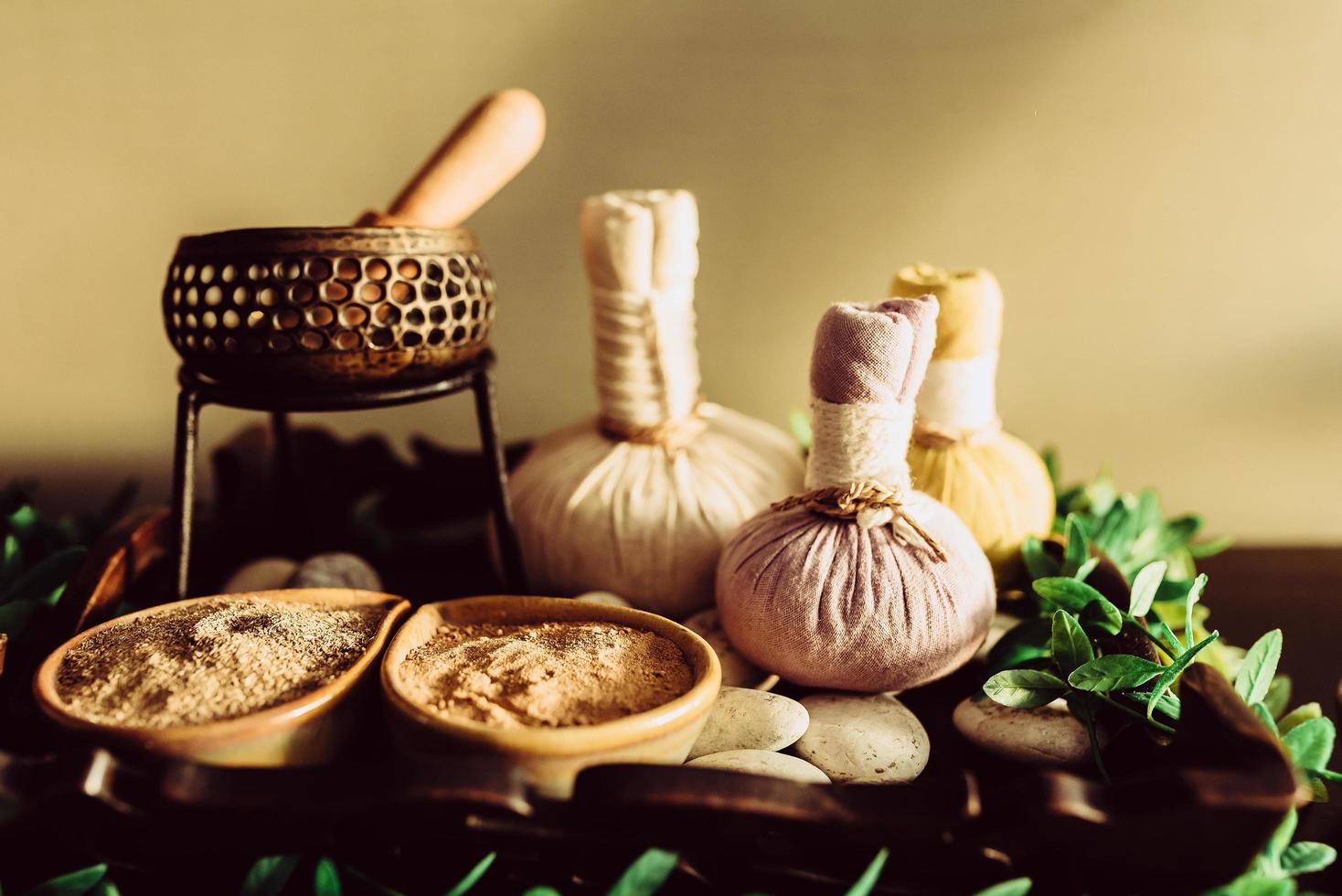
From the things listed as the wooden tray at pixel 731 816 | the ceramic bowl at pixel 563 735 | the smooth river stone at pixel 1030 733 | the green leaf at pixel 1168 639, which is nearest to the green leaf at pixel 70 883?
the wooden tray at pixel 731 816

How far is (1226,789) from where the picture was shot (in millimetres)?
352

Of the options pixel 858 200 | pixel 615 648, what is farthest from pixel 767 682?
pixel 858 200

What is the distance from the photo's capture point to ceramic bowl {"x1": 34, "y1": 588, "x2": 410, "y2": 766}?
0.41 m

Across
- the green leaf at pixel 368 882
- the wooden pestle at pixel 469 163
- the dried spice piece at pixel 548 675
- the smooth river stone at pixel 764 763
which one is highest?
the wooden pestle at pixel 469 163

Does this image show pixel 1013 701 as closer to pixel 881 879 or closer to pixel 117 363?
pixel 881 879

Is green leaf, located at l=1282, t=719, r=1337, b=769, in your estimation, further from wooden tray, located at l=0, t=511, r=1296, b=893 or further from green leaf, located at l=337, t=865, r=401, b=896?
green leaf, located at l=337, t=865, r=401, b=896

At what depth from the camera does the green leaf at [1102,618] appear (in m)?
0.53

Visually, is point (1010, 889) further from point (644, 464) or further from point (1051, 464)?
point (1051, 464)

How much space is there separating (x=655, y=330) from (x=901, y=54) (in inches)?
16.2

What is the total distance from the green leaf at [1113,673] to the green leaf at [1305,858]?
0.32 feet

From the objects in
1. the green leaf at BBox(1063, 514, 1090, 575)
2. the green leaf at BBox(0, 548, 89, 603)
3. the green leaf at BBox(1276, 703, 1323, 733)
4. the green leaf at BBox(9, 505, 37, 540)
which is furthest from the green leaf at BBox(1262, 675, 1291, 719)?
the green leaf at BBox(9, 505, 37, 540)

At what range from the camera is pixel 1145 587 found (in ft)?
1.77

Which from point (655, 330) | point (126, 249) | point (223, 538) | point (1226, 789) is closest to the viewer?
point (1226, 789)

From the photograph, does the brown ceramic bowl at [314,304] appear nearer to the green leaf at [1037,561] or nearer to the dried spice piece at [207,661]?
the dried spice piece at [207,661]
